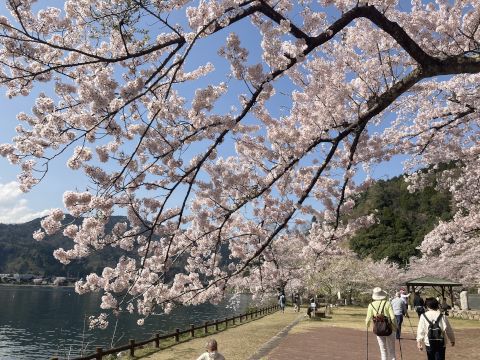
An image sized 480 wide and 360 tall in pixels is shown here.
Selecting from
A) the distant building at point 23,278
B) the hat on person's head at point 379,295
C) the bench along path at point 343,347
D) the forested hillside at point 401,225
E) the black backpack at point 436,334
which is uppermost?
the forested hillside at point 401,225

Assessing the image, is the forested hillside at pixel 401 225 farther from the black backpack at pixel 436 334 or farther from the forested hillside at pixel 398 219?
the black backpack at pixel 436 334

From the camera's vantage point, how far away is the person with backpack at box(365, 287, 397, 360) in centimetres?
715

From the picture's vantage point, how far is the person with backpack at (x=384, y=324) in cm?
715

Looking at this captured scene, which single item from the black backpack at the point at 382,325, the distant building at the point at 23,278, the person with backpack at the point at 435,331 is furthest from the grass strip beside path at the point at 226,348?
the distant building at the point at 23,278

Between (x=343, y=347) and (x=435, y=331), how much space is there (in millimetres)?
7426

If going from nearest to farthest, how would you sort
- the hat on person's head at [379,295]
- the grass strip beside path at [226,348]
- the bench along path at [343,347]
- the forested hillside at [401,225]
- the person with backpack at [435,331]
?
the person with backpack at [435,331] < the hat on person's head at [379,295] < the bench along path at [343,347] < the grass strip beside path at [226,348] < the forested hillside at [401,225]

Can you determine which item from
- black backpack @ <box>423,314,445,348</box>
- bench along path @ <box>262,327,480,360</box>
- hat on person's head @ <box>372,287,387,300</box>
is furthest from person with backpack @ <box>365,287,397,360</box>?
bench along path @ <box>262,327,480,360</box>

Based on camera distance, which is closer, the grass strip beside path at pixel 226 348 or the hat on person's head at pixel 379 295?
the hat on person's head at pixel 379 295

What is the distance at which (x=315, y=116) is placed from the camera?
7.09 meters

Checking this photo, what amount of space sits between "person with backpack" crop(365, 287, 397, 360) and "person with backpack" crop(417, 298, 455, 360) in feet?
2.46

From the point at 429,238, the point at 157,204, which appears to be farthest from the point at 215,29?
the point at 429,238

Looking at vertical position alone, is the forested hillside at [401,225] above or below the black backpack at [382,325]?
above

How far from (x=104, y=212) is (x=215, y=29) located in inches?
99.5

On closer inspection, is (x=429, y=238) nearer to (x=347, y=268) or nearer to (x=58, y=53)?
(x=58, y=53)
